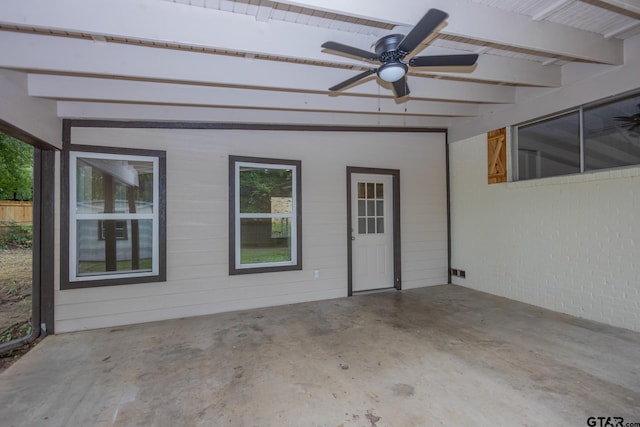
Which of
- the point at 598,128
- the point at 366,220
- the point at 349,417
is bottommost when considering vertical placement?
the point at 349,417

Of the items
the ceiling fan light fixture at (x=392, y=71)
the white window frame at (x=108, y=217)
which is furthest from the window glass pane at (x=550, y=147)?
the white window frame at (x=108, y=217)

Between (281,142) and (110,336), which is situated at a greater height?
(281,142)

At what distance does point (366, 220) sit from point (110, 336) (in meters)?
3.94

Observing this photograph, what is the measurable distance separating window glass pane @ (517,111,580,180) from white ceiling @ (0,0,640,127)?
0.61 metres

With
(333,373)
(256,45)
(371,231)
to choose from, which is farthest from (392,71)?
(371,231)

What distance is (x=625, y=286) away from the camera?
11.7 ft

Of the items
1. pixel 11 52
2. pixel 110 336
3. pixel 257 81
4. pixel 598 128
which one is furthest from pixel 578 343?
pixel 11 52

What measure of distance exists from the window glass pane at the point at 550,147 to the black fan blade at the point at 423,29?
3.15 m

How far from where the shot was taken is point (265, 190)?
4738 mm

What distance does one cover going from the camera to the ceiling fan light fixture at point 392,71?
2.45m

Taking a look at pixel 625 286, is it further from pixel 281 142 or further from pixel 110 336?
pixel 110 336

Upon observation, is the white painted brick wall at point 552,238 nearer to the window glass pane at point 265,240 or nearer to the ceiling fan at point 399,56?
the ceiling fan at point 399,56

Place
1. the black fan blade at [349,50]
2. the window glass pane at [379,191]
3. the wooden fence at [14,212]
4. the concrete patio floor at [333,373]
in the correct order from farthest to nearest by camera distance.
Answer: the wooden fence at [14,212], the window glass pane at [379,191], the black fan blade at [349,50], the concrete patio floor at [333,373]

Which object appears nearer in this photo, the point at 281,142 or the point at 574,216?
the point at 574,216
